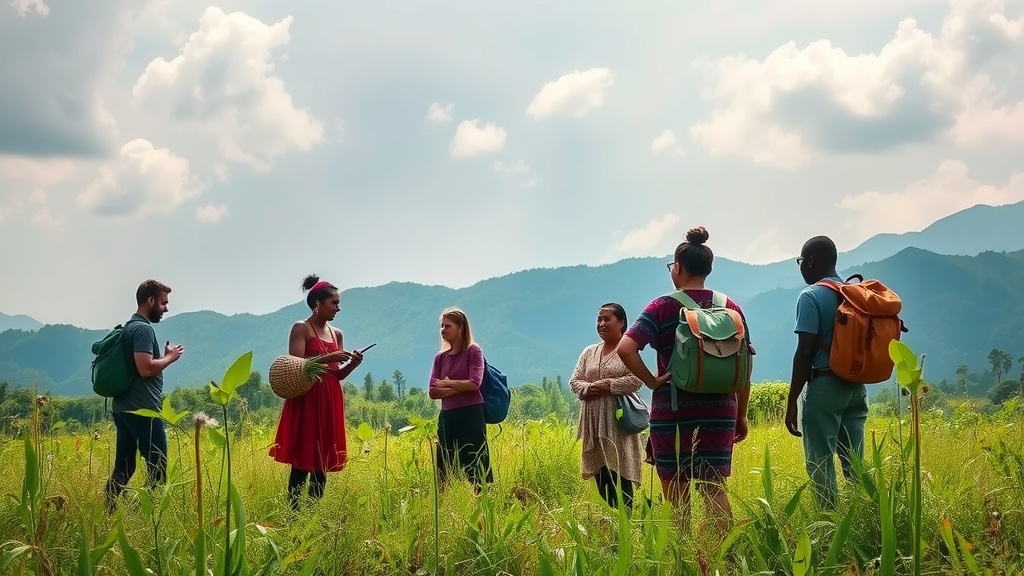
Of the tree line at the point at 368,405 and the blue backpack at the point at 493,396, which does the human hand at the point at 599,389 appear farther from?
the blue backpack at the point at 493,396

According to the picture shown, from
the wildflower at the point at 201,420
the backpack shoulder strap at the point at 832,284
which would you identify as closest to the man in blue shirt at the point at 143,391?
the wildflower at the point at 201,420

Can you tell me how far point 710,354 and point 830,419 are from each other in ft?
3.07

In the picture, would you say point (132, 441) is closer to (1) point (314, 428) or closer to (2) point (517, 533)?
(1) point (314, 428)

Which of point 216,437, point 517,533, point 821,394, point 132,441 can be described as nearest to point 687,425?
point 821,394

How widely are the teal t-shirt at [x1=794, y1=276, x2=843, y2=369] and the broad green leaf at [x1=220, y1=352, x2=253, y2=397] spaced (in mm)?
3288

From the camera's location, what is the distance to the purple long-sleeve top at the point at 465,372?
233 inches

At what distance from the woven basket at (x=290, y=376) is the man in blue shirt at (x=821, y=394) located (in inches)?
119

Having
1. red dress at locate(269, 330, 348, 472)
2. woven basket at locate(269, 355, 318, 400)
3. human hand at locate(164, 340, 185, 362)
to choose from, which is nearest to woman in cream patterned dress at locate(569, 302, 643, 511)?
red dress at locate(269, 330, 348, 472)

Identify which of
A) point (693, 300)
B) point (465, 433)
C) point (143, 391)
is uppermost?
point (693, 300)

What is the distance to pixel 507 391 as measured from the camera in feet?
20.4

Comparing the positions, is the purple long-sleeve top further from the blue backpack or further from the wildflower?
the wildflower

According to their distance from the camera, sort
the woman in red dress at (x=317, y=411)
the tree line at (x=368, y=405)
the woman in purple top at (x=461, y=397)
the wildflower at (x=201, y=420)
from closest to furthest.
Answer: the wildflower at (x=201, y=420), the tree line at (x=368, y=405), the woman in red dress at (x=317, y=411), the woman in purple top at (x=461, y=397)

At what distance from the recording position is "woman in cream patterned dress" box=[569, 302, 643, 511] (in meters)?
5.05

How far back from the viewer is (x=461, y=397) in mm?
5961
